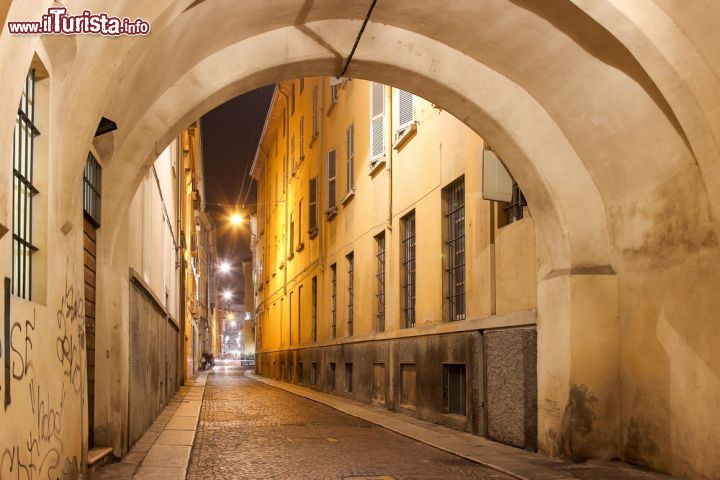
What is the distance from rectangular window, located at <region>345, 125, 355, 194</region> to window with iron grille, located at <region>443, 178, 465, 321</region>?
7051 mm

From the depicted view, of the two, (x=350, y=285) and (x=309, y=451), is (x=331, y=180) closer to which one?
(x=350, y=285)

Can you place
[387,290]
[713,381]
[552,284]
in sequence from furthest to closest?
1. [387,290]
2. [552,284]
3. [713,381]

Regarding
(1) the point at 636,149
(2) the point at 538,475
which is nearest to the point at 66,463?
(2) the point at 538,475

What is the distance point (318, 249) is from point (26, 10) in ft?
67.2

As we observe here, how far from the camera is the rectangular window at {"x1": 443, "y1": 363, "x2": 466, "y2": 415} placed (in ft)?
40.3

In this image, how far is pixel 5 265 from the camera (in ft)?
13.9

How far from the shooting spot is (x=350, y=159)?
67.8 ft

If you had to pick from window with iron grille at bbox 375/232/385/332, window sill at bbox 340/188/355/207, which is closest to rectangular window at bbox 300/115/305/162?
window sill at bbox 340/188/355/207

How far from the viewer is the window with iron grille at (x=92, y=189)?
7681mm

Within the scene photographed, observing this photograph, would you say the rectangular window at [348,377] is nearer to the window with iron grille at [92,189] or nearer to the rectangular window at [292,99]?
the window with iron grille at [92,189]

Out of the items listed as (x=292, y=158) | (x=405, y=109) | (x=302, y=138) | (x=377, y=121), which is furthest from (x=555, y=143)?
(x=292, y=158)

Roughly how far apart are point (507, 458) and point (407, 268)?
6960mm

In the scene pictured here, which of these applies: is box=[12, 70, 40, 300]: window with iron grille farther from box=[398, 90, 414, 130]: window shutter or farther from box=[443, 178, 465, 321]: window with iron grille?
box=[398, 90, 414, 130]: window shutter

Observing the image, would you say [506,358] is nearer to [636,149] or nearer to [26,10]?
[636,149]
